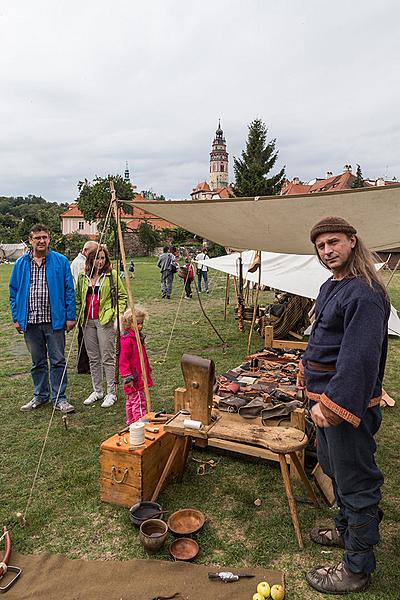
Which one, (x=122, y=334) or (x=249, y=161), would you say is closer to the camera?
(x=122, y=334)

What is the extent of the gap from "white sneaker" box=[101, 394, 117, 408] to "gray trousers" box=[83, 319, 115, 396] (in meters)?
0.04

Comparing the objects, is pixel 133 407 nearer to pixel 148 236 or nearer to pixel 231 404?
pixel 231 404

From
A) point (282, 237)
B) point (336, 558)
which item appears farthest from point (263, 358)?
point (336, 558)

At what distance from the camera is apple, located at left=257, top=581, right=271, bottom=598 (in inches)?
68.8

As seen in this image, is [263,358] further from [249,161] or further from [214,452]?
[249,161]

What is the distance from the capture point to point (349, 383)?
61.2 inches

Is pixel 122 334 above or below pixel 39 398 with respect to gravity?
above

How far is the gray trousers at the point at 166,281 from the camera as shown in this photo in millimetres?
10899

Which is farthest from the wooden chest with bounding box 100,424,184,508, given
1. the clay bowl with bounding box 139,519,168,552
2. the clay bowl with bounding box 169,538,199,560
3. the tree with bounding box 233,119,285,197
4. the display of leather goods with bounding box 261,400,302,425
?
the tree with bounding box 233,119,285,197

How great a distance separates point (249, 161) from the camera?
1146 inches

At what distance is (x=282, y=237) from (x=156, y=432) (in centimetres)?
195

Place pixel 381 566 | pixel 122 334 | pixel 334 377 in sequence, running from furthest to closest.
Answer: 1. pixel 122 334
2. pixel 381 566
3. pixel 334 377

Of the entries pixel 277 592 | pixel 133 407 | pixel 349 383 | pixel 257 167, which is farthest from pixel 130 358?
A: pixel 257 167

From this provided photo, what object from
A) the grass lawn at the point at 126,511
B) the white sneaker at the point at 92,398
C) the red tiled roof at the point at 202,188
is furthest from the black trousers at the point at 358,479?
the red tiled roof at the point at 202,188
